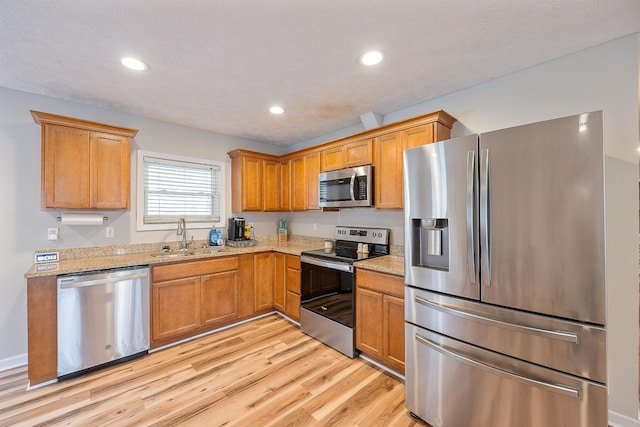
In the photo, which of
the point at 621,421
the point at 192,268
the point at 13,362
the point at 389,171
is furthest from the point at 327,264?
the point at 13,362

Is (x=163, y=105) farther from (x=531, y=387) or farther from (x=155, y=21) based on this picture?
(x=531, y=387)

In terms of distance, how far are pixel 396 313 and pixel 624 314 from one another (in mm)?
1499

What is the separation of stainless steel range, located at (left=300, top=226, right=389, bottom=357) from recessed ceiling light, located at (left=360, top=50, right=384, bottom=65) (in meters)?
1.78

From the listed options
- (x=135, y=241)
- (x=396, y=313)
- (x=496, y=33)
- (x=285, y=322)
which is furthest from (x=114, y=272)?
(x=496, y=33)

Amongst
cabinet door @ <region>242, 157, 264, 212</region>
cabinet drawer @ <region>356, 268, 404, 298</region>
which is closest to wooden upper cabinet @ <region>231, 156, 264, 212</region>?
cabinet door @ <region>242, 157, 264, 212</region>

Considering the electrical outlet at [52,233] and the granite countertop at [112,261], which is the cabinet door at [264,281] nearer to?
the granite countertop at [112,261]

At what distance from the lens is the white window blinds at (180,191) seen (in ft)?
11.2

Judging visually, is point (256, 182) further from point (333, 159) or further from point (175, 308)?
point (175, 308)

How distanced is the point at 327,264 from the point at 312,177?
4.46ft

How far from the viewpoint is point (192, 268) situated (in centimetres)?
305

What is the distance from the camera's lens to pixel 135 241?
325 centimetres

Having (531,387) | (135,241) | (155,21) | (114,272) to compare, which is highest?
(155,21)

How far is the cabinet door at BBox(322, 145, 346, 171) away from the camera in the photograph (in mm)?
3318

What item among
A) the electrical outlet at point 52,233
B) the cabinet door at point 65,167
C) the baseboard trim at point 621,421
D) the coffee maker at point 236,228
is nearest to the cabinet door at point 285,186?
the coffee maker at point 236,228
